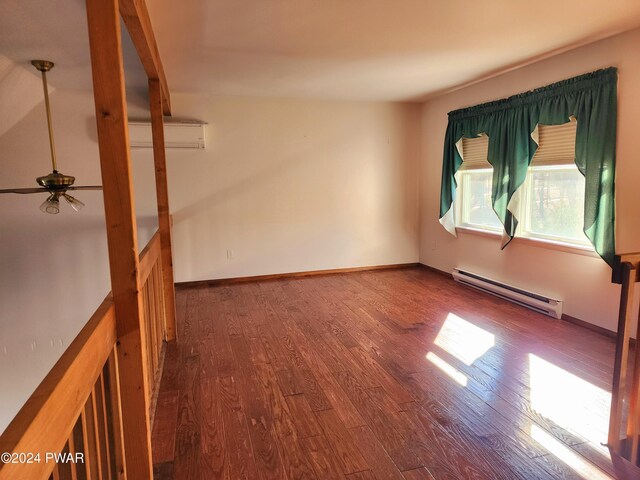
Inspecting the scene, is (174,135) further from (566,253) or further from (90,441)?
(566,253)

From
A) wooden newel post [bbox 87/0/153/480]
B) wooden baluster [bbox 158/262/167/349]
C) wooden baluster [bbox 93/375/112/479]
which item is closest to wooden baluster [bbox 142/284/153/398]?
wooden baluster [bbox 158/262/167/349]

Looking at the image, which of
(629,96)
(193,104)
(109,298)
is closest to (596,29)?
(629,96)

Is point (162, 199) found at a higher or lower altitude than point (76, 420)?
higher

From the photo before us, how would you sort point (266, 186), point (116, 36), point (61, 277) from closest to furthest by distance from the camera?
point (116, 36) → point (61, 277) → point (266, 186)

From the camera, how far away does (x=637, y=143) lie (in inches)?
118

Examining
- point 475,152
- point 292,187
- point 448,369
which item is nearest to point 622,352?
point 448,369

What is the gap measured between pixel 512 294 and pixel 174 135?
13.7 ft

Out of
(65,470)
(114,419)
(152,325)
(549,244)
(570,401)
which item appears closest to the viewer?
(65,470)

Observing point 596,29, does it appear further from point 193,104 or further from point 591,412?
point 193,104

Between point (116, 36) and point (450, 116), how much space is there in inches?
176

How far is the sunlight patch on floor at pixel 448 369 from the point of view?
8.61ft

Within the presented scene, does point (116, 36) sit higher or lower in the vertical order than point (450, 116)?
lower

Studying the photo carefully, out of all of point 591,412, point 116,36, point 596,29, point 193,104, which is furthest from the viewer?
point 193,104

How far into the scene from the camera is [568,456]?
6.20 feet
